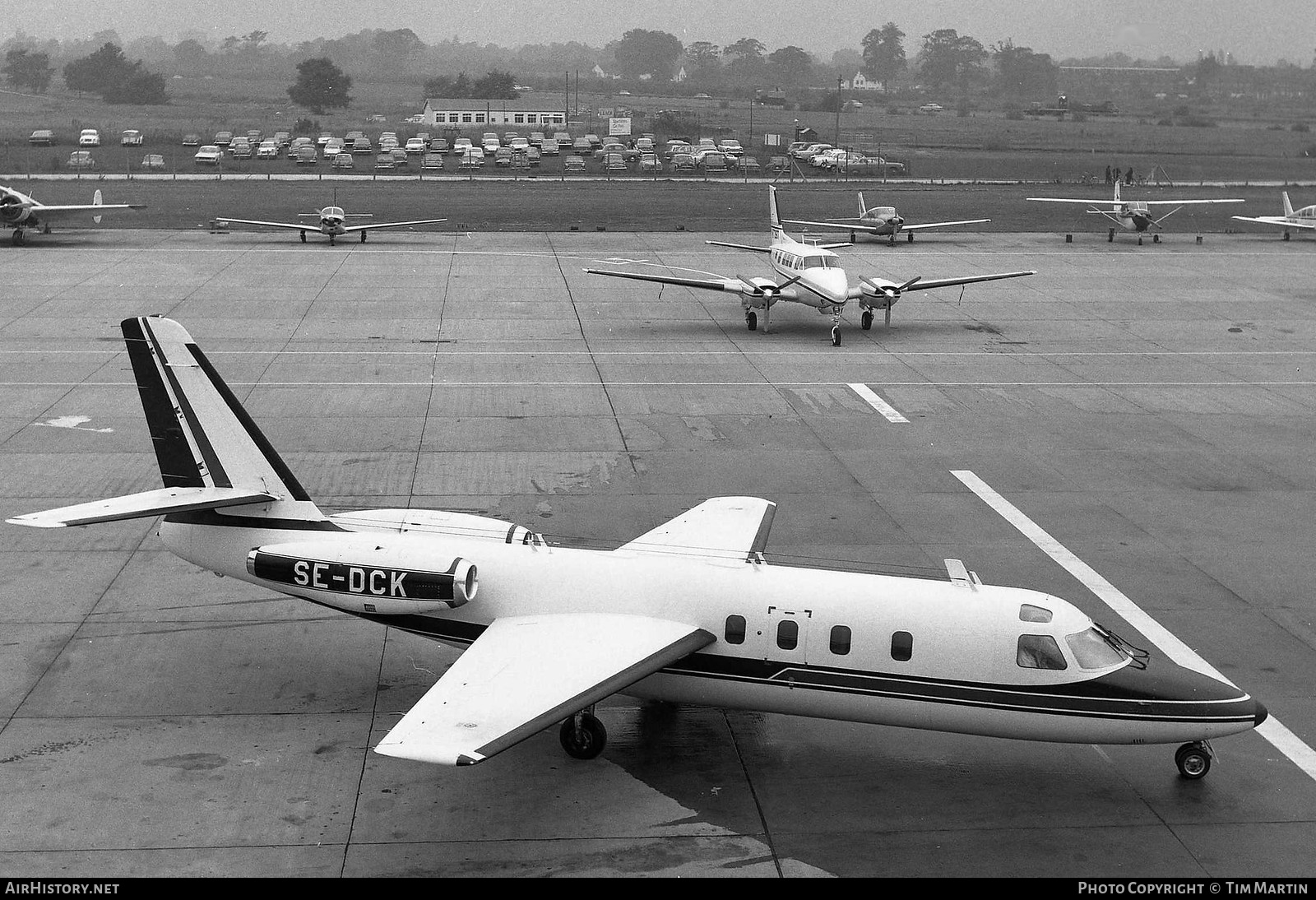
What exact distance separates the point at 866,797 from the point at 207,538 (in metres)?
9.10

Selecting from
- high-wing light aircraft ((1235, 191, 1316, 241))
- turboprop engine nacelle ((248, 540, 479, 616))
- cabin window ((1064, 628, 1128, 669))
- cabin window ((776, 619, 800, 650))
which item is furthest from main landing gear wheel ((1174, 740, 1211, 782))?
high-wing light aircraft ((1235, 191, 1316, 241))

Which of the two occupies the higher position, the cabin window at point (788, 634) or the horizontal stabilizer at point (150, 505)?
the horizontal stabilizer at point (150, 505)

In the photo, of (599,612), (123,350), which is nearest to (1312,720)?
(599,612)

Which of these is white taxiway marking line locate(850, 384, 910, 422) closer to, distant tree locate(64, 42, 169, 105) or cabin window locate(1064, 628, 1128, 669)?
cabin window locate(1064, 628, 1128, 669)

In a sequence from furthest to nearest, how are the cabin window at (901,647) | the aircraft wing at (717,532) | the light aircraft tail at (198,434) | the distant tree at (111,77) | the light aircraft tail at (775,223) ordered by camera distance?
the distant tree at (111,77), the light aircraft tail at (775,223), the aircraft wing at (717,532), the light aircraft tail at (198,434), the cabin window at (901,647)

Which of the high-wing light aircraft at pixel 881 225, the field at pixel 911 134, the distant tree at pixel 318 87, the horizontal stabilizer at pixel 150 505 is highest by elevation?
the distant tree at pixel 318 87

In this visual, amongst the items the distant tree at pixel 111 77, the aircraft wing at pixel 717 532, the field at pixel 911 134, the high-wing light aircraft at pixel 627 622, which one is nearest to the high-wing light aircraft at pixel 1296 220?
the field at pixel 911 134

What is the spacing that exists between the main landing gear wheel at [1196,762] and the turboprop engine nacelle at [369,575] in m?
8.41

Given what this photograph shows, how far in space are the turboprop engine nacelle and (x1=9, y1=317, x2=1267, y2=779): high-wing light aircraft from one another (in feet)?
0.08

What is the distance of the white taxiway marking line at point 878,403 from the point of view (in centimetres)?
3098

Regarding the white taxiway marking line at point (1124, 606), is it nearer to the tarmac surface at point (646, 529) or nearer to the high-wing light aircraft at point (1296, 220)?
the tarmac surface at point (646, 529)

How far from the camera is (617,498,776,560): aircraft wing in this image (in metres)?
17.8

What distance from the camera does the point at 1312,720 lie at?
16.1 metres
